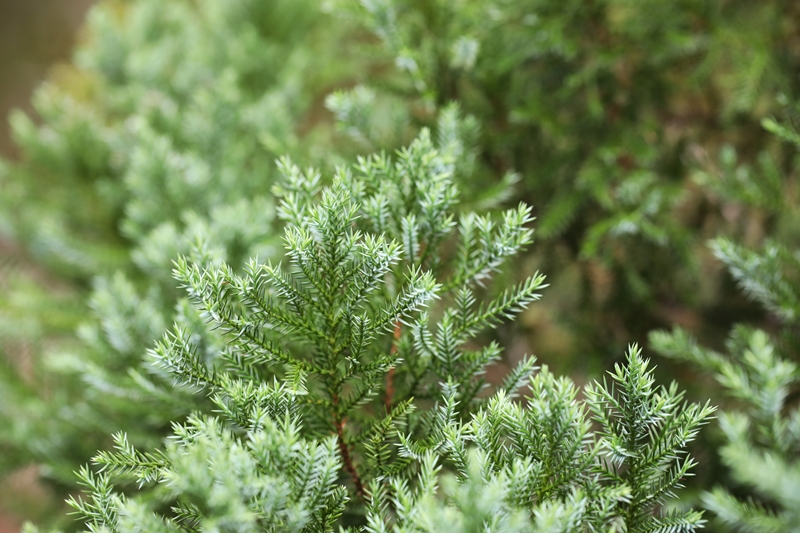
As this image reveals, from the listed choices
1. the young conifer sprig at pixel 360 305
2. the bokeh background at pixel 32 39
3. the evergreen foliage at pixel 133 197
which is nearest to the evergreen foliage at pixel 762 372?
the young conifer sprig at pixel 360 305

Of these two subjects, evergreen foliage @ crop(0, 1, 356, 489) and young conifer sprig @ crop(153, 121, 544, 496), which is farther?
evergreen foliage @ crop(0, 1, 356, 489)

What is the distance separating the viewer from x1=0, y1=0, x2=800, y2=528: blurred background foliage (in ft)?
2.47

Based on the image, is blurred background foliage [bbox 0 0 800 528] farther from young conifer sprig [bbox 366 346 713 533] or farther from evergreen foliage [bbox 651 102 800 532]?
young conifer sprig [bbox 366 346 713 533]

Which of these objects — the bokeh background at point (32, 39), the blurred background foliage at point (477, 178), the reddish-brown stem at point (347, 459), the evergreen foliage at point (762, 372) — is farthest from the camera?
the bokeh background at point (32, 39)

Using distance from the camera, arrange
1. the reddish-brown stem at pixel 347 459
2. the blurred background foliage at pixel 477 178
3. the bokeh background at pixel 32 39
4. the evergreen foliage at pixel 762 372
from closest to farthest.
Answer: the evergreen foliage at pixel 762 372 < the reddish-brown stem at pixel 347 459 < the blurred background foliage at pixel 477 178 < the bokeh background at pixel 32 39

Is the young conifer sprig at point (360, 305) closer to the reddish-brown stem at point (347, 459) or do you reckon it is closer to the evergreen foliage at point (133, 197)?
the reddish-brown stem at point (347, 459)

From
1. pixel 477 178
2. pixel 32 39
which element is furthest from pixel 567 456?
pixel 32 39

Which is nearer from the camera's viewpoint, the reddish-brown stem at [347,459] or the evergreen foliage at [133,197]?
the reddish-brown stem at [347,459]

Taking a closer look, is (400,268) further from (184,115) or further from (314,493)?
(184,115)

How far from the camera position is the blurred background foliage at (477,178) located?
753 mm

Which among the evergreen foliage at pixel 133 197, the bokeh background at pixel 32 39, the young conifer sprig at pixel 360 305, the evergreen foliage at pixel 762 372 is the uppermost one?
the bokeh background at pixel 32 39

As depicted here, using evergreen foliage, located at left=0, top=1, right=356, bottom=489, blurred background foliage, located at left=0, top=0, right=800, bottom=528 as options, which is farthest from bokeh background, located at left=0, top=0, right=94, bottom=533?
blurred background foliage, located at left=0, top=0, right=800, bottom=528

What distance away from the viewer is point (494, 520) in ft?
1.31

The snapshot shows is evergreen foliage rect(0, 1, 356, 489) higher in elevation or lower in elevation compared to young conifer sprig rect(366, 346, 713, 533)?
higher
